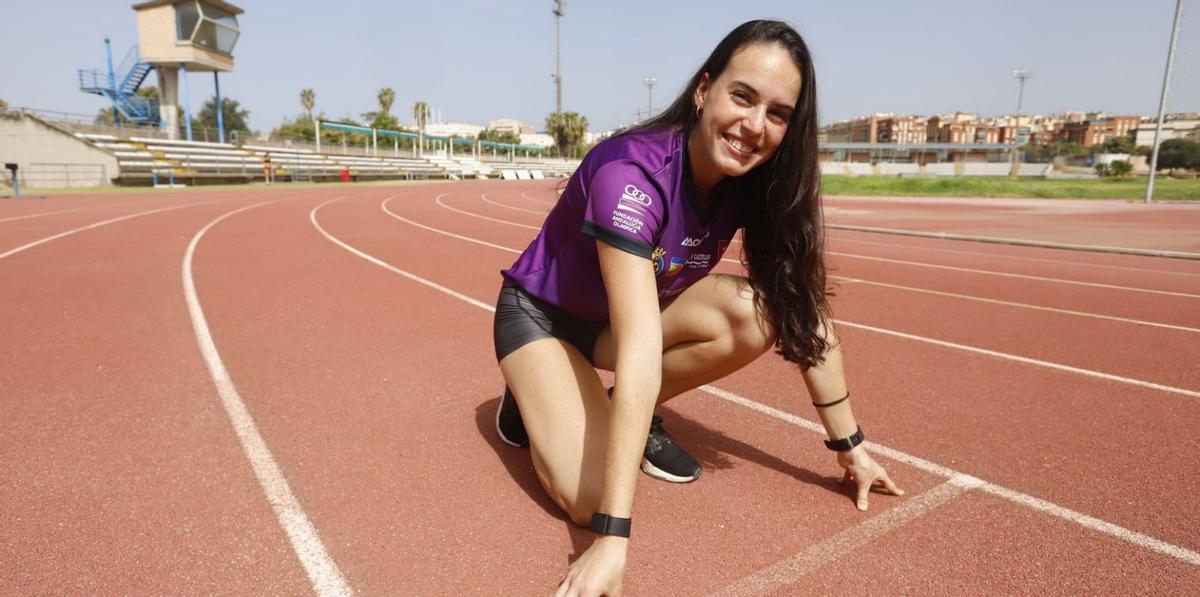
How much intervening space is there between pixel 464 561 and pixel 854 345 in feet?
12.0

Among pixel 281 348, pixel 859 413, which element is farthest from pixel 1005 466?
pixel 281 348

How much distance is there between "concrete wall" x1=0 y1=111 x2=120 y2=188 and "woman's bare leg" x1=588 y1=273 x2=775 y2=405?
105ft

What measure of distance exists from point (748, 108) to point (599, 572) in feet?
4.88

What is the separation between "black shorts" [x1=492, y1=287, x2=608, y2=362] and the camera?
2646mm

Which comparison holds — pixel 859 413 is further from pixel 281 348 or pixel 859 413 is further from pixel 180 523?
pixel 281 348

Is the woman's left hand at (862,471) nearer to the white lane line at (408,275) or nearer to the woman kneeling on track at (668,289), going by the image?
the woman kneeling on track at (668,289)

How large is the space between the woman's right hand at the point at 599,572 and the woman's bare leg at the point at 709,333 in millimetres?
992

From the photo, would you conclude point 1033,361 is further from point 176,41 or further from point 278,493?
point 176,41

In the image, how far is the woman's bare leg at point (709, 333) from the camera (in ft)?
8.45

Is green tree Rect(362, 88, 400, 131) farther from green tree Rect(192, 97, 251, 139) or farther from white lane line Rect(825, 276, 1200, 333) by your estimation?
white lane line Rect(825, 276, 1200, 333)

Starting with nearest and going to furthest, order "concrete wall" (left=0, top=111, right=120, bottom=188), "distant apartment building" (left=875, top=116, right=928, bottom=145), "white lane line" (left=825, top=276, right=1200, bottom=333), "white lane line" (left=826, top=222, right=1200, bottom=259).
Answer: "white lane line" (left=825, top=276, right=1200, bottom=333) → "white lane line" (left=826, top=222, right=1200, bottom=259) → "concrete wall" (left=0, top=111, right=120, bottom=188) → "distant apartment building" (left=875, top=116, right=928, bottom=145)

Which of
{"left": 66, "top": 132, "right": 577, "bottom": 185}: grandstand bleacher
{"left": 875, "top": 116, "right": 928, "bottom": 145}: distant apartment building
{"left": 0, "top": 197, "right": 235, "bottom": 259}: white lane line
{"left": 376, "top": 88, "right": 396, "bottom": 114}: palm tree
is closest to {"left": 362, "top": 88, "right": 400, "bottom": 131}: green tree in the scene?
{"left": 376, "top": 88, "right": 396, "bottom": 114}: palm tree

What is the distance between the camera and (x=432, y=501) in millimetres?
2504

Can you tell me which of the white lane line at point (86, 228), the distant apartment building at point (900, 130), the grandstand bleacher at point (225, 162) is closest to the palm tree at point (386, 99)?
the grandstand bleacher at point (225, 162)
